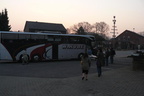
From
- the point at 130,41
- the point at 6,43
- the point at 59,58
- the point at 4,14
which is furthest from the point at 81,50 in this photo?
the point at 130,41

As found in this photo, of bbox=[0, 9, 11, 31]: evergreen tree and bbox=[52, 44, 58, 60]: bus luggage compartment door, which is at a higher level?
bbox=[0, 9, 11, 31]: evergreen tree

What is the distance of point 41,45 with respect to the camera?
22391 millimetres

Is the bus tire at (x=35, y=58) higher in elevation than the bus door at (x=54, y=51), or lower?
lower

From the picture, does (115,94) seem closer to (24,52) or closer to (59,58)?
(24,52)

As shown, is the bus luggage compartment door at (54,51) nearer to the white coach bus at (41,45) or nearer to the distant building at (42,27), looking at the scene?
the white coach bus at (41,45)

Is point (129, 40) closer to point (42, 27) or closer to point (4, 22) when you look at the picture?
point (42, 27)

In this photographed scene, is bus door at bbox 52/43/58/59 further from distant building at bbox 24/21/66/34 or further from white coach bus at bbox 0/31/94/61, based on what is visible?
distant building at bbox 24/21/66/34

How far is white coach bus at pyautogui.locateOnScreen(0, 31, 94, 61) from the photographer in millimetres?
20516

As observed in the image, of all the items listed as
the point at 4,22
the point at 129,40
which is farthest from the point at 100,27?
the point at 4,22

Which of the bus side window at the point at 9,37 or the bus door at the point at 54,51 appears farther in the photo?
the bus door at the point at 54,51

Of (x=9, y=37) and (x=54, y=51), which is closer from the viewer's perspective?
(x=9, y=37)

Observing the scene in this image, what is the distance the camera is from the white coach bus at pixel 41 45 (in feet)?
67.3

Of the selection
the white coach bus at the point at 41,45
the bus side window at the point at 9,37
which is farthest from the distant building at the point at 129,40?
the bus side window at the point at 9,37

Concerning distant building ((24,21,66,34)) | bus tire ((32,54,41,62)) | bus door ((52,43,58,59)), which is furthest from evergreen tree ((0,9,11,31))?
bus tire ((32,54,41,62))
